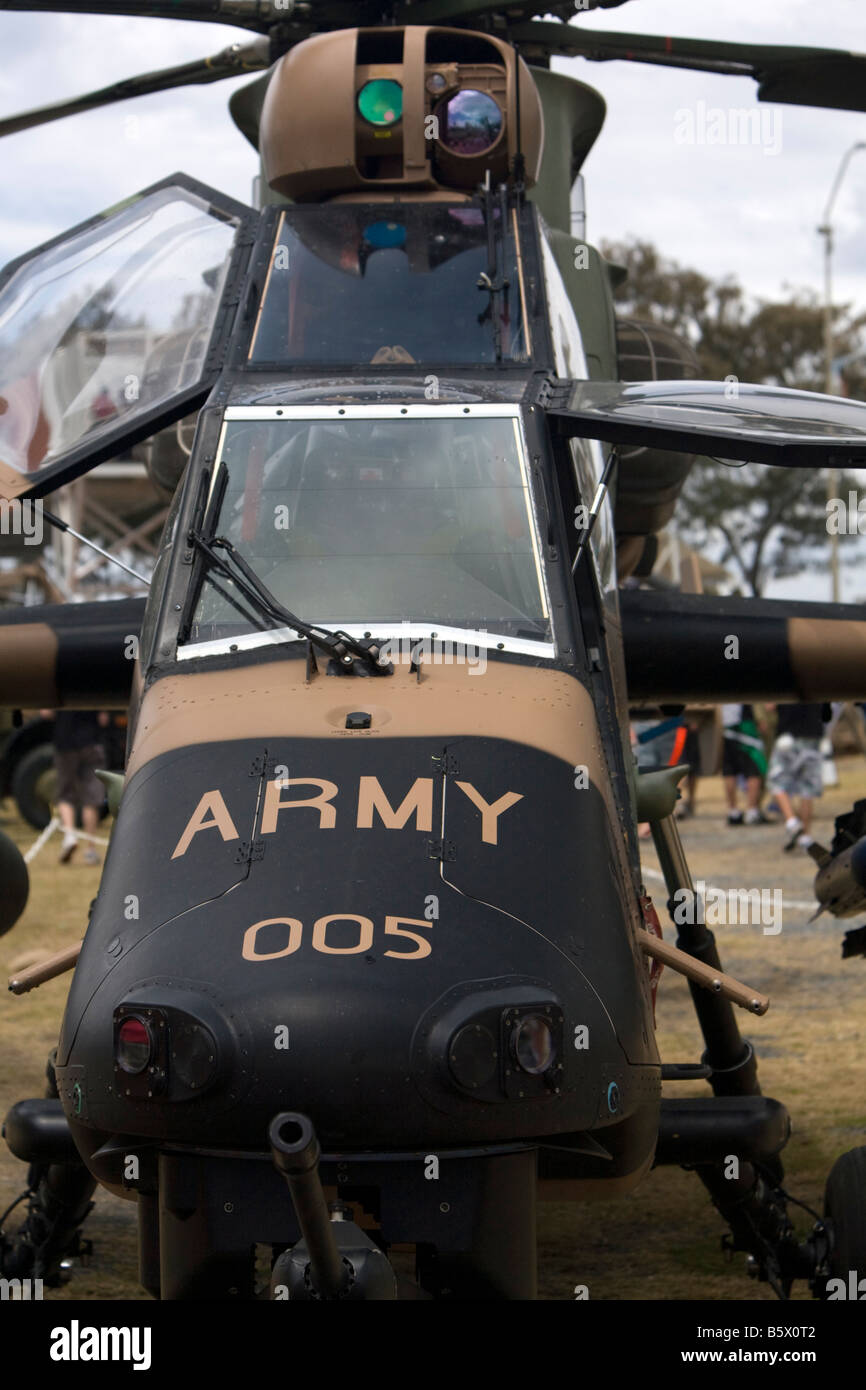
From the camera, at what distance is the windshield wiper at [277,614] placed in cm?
447

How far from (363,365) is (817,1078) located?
5.46m

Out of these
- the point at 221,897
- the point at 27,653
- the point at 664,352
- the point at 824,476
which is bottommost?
the point at 221,897

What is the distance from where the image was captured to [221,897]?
12.6 ft

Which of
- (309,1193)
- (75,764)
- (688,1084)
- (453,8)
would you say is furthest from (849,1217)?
(75,764)

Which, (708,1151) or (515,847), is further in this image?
(708,1151)

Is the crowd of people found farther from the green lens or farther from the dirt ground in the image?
the green lens

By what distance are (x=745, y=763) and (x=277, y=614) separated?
17.8 m

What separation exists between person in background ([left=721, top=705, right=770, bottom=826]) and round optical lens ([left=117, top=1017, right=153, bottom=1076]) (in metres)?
17.7

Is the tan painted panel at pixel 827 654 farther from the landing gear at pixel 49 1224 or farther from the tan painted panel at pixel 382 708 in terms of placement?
the landing gear at pixel 49 1224

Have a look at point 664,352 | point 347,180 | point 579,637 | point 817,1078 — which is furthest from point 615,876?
point 817,1078

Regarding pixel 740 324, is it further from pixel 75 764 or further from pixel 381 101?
pixel 381 101

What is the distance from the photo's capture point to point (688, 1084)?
30.4ft

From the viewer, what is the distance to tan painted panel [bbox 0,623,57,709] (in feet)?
21.2

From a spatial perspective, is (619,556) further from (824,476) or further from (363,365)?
(824,476)
